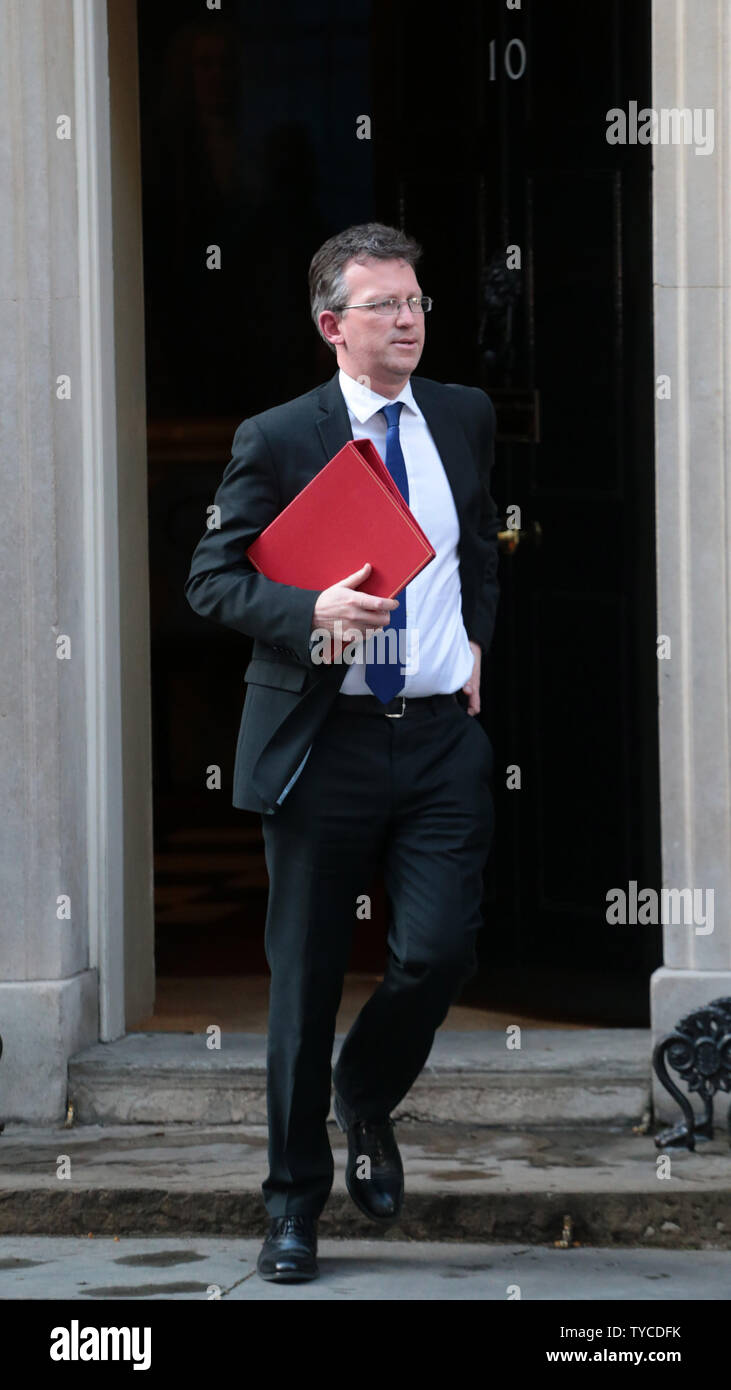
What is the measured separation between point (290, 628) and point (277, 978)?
2.47 ft

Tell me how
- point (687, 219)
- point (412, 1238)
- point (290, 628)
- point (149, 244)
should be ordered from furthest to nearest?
point (149, 244) < point (687, 219) < point (412, 1238) < point (290, 628)

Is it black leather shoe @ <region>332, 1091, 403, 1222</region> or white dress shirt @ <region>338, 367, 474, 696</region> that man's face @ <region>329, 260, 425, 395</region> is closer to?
white dress shirt @ <region>338, 367, 474, 696</region>

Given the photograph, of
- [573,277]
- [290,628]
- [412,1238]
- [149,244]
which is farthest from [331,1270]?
[149,244]

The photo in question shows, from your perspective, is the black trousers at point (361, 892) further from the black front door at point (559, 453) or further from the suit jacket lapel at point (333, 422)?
the black front door at point (559, 453)

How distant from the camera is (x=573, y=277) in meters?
6.86

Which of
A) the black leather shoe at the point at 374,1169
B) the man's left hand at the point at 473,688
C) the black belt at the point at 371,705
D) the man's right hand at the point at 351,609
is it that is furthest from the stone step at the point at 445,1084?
the man's right hand at the point at 351,609

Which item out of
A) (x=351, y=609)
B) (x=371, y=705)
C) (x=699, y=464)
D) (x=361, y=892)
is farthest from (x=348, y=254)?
(x=699, y=464)

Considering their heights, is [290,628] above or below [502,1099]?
above

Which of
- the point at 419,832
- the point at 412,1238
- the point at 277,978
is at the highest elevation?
the point at 419,832

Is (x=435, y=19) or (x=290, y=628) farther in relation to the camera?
(x=435, y=19)

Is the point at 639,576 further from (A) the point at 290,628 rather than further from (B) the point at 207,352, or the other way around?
(B) the point at 207,352

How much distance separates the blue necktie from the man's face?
151 millimetres

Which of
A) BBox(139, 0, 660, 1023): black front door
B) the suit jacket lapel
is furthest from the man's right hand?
BBox(139, 0, 660, 1023): black front door

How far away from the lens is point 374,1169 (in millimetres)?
4301
